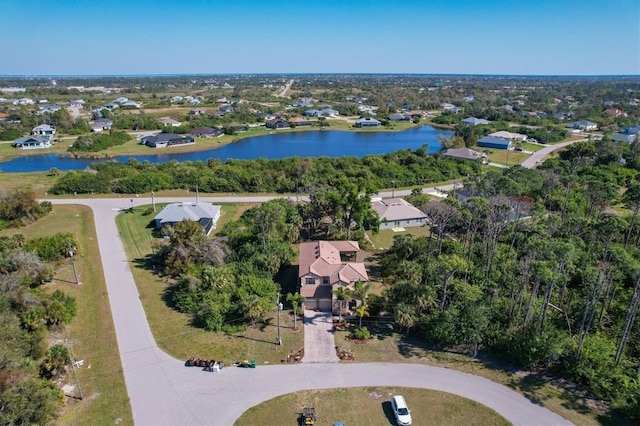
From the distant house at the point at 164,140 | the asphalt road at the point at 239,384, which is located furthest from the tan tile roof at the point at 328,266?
the distant house at the point at 164,140

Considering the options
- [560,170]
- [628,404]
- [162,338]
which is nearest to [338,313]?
[162,338]

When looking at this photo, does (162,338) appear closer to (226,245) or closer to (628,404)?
(226,245)

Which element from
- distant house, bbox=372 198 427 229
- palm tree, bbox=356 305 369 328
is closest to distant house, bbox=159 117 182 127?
distant house, bbox=372 198 427 229

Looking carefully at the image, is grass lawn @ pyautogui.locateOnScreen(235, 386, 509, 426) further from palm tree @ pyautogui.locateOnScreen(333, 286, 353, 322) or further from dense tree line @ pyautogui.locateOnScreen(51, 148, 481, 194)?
dense tree line @ pyautogui.locateOnScreen(51, 148, 481, 194)

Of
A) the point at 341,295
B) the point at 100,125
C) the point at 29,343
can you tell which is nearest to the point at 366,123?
the point at 100,125

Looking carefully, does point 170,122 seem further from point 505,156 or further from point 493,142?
point 505,156
